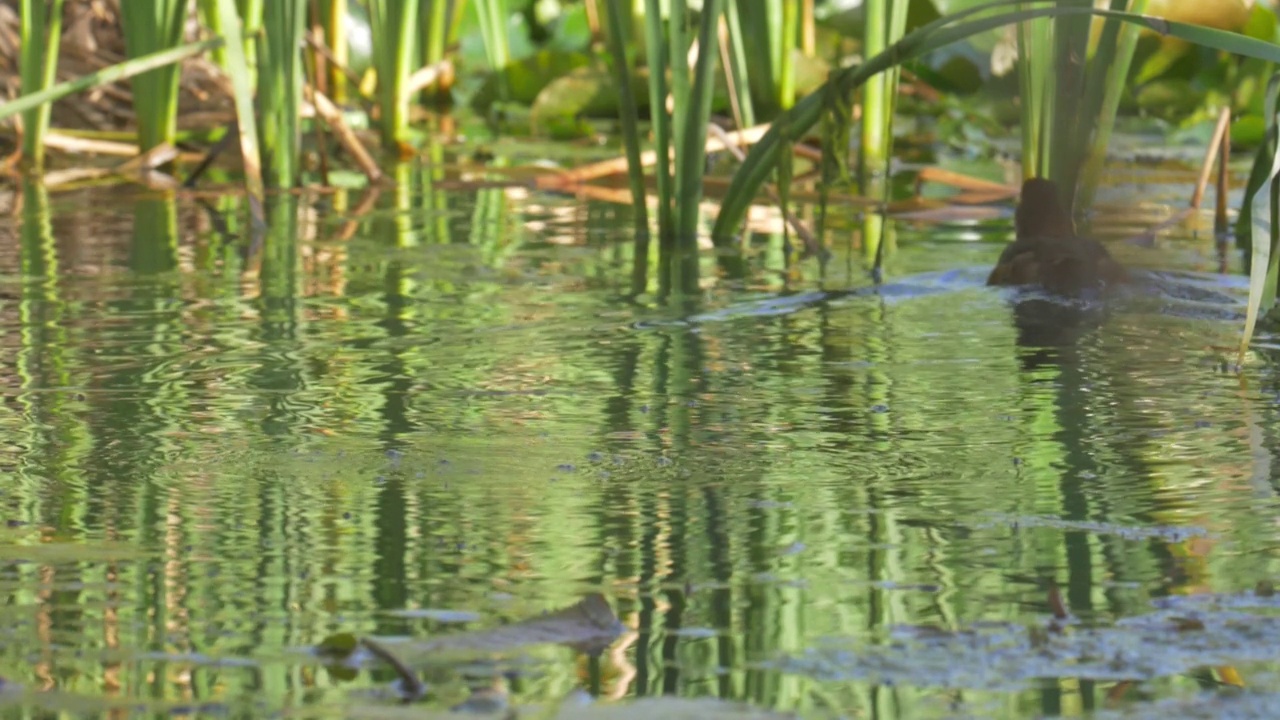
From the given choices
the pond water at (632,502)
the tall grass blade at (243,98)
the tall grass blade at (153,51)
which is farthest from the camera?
the tall grass blade at (153,51)

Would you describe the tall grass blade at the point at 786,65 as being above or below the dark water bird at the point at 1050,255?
above

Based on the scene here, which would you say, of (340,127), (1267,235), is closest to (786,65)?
(340,127)

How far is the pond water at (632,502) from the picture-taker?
1.25 m

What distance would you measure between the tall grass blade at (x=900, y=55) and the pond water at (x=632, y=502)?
0.25m

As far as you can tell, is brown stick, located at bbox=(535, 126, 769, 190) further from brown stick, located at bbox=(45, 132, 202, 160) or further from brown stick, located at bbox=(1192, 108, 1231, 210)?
brown stick, located at bbox=(1192, 108, 1231, 210)

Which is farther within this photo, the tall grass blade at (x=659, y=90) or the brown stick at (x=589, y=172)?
the brown stick at (x=589, y=172)

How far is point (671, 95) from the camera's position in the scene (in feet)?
12.9

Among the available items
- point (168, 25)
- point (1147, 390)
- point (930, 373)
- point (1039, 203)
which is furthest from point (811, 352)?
A: point (168, 25)

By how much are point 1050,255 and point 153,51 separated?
223 centimetres

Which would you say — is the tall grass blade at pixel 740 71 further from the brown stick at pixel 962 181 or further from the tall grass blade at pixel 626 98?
the tall grass blade at pixel 626 98

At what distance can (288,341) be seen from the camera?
258cm

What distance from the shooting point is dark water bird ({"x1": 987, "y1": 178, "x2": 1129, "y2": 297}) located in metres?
2.88

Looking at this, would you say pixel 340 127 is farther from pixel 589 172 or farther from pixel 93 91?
pixel 93 91

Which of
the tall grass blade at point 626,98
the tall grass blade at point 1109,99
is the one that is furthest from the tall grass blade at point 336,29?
the tall grass blade at point 1109,99
